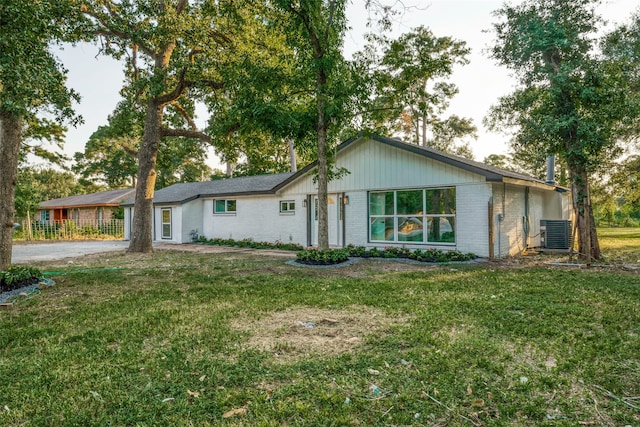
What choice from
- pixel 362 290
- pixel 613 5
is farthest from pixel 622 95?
pixel 362 290

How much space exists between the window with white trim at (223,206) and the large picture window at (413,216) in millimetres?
7785

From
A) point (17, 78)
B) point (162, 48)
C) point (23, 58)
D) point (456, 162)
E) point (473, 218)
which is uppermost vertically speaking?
point (162, 48)

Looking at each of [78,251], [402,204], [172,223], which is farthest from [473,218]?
[78,251]

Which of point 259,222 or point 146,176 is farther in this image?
point 259,222

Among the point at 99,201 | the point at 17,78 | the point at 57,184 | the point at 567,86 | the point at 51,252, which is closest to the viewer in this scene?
the point at 17,78

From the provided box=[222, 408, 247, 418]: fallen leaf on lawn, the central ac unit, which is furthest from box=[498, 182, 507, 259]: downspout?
box=[222, 408, 247, 418]: fallen leaf on lawn

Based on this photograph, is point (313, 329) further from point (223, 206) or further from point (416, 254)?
point (223, 206)

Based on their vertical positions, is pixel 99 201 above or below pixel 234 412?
above

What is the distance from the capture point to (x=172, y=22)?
10.7m

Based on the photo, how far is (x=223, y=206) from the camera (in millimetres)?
17859

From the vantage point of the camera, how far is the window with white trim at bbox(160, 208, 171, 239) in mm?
18906

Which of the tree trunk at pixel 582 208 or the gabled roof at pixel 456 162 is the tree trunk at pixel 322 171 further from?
the tree trunk at pixel 582 208

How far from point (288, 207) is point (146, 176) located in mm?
5625

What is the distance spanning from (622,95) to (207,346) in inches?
441
